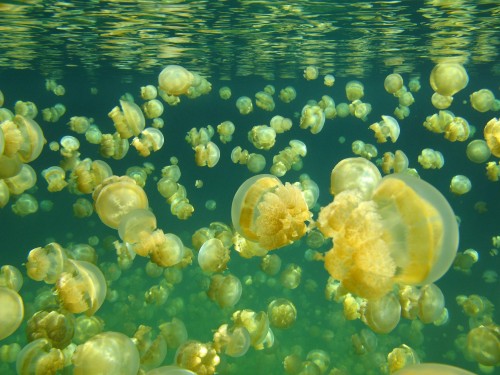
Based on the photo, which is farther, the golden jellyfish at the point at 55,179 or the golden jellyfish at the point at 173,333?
the golden jellyfish at the point at 55,179

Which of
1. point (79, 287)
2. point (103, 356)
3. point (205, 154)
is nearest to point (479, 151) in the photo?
point (205, 154)

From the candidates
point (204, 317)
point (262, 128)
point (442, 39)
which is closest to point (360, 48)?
point (442, 39)

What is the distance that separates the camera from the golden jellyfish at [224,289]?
5656 millimetres

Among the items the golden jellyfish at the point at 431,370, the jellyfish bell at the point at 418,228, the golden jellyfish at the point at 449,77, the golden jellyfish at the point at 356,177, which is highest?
the jellyfish bell at the point at 418,228

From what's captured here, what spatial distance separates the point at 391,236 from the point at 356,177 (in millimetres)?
1556

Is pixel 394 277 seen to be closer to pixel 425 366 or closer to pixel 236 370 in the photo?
pixel 425 366

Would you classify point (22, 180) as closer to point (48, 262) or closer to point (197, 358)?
point (48, 262)

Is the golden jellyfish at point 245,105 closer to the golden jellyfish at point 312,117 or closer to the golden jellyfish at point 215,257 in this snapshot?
the golden jellyfish at point 312,117

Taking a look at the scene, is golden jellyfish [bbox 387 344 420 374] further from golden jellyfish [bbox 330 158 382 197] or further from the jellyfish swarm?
the jellyfish swarm

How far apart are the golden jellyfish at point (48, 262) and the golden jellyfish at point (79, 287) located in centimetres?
16

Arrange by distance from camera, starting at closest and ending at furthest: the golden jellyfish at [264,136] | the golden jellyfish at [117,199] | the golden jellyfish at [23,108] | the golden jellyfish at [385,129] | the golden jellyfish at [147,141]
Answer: the golden jellyfish at [117,199] → the golden jellyfish at [147,141] → the golden jellyfish at [385,129] → the golden jellyfish at [264,136] → the golden jellyfish at [23,108]

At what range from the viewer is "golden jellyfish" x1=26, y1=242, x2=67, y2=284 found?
171 inches

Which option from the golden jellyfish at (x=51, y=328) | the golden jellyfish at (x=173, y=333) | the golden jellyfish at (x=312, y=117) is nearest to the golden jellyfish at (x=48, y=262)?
the golden jellyfish at (x=51, y=328)

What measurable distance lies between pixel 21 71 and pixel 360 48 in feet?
49.8
